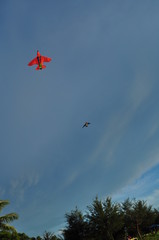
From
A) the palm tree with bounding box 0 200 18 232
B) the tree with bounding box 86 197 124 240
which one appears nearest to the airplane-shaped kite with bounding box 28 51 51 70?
the palm tree with bounding box 0 200 18 232

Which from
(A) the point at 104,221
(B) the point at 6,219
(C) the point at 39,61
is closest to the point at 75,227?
(A) the point at 104,221

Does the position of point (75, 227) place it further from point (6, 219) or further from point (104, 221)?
point (6, 219)

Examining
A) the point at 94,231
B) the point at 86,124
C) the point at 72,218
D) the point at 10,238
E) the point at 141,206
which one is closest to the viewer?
the point at 86,124

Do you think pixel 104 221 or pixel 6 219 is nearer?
pixel 6 219

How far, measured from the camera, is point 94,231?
31.7m

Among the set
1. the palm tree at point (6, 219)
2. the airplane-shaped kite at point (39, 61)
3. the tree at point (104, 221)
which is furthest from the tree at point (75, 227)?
the airplane-shaped kite at point (39, 61)

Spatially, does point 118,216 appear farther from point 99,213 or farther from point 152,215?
point 152,215

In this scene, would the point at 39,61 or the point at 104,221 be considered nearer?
the point at 39,61

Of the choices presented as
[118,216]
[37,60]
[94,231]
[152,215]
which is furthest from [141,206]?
[37,60]

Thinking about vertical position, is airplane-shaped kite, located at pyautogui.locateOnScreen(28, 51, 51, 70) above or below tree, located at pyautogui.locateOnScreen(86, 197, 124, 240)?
above

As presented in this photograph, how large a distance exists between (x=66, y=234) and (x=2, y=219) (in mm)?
15451

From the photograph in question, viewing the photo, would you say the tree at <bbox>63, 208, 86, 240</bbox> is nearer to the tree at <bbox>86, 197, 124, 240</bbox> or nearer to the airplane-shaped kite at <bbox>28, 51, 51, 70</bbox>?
the tree at <bbox>86, 197, 124, 240</bbox>

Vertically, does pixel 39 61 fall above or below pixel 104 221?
above

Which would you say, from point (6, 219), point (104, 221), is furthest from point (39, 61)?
point (104, 221)
